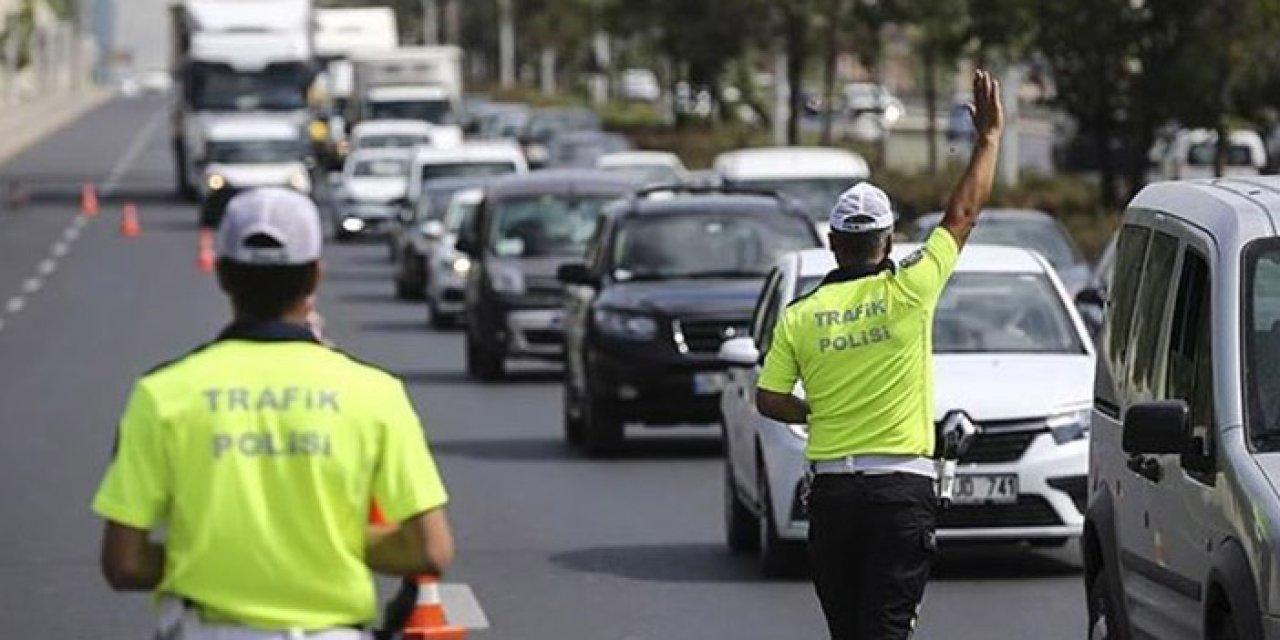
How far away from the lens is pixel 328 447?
652cm

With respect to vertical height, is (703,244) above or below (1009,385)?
below

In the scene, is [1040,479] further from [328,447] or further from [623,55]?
[623,55]

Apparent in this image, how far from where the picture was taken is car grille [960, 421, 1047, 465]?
15.6 metres

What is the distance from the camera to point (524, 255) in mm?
30109

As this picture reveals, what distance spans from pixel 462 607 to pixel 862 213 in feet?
17.6

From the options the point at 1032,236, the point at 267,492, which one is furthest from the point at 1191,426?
the point at 1032,236

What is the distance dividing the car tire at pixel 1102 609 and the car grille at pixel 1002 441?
406 centimetres

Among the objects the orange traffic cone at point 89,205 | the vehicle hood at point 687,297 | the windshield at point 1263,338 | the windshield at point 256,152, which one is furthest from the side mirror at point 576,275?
the orange traffic cone at point 89,205

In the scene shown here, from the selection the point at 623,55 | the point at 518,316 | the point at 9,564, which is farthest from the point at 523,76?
the point at 9,564

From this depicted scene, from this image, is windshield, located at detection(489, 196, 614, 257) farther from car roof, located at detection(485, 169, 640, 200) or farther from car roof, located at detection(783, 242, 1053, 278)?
car roof, located at detection(783, 242, 1053, 278)

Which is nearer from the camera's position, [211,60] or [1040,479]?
[1040,479]

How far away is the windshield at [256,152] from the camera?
6047cm

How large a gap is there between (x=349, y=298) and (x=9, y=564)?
26369mm

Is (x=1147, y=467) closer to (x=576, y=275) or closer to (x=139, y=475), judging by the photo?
(x=139, y=475)
